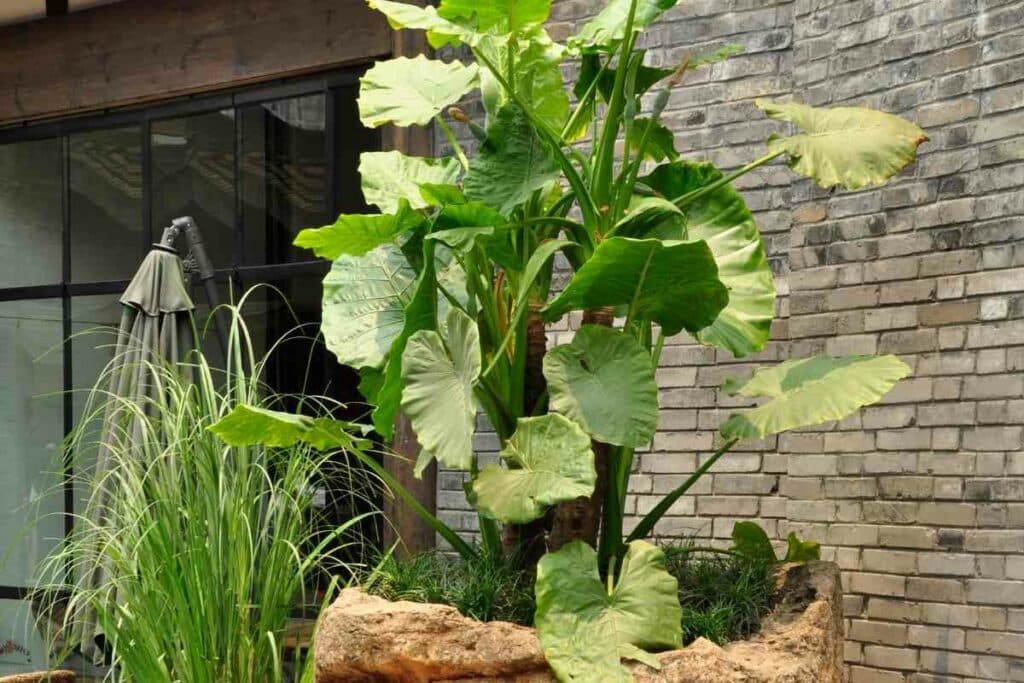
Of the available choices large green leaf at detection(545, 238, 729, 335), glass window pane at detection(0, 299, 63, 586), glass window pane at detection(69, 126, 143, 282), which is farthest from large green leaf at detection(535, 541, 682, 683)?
glass window pane at detection(0, 299, 63, 586)

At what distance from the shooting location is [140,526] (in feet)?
11.7

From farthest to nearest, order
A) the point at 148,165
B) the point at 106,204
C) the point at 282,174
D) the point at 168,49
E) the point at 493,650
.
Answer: the point at 106,204 < the point at 148,165 < the point at 168,49 < the point at 282,174 < the point at 493,650

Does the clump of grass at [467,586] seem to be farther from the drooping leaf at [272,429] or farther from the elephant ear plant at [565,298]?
the drooping leaf at [272,429]

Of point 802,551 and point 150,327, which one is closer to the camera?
→ point 802,551

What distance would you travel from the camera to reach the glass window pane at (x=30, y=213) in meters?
6.34

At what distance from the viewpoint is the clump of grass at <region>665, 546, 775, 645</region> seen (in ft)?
9.75

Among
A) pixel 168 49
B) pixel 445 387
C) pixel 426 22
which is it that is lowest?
pixel 445 387

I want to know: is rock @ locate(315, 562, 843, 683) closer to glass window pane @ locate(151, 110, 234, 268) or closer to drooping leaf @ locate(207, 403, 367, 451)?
drooping leaf @ locate(207, 403, 367, 451)

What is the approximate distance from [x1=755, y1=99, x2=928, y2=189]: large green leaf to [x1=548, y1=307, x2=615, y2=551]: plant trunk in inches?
24.5

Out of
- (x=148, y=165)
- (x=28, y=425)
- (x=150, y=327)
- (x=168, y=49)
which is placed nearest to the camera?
(x=150, y=327)

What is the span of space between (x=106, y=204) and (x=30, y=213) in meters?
0.66

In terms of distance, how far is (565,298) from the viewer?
305 centimetres

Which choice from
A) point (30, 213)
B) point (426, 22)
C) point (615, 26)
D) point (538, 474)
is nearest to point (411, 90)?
point (426, 22)

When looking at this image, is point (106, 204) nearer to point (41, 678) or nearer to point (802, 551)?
point (41, 678)
